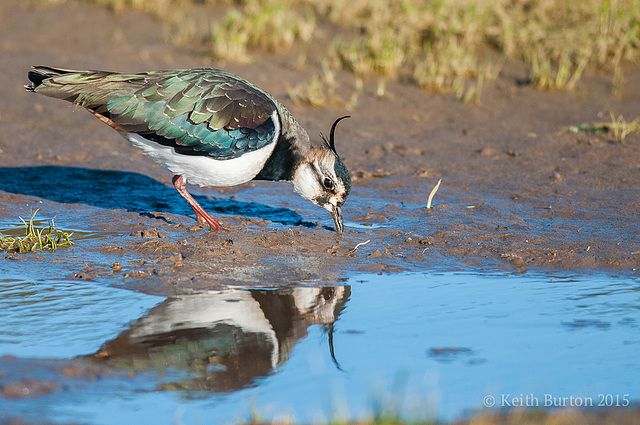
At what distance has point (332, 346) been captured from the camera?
13.5 feet

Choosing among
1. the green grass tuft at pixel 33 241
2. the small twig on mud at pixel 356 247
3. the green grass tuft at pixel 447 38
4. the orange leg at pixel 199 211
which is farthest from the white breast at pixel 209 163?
the green grass tuft at pixel 447 38

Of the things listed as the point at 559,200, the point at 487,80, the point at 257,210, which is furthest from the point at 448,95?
the point at 257,210

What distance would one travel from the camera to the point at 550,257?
5.66 m

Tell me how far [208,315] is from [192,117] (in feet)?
6.56

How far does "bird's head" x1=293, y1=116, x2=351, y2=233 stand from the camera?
6301 mm

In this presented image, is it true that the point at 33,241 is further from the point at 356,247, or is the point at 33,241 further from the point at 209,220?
the point at 356,247

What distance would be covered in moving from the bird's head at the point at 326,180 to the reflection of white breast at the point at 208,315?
1601mm

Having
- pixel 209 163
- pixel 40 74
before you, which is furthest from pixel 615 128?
pixel 40 74

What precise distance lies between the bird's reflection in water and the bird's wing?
1.47 meters

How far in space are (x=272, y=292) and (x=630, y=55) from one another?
23.3ft

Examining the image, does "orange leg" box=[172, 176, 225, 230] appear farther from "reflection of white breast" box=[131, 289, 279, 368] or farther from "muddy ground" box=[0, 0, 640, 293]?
"reflection of white breast" box=[131, 289, 279, 368]

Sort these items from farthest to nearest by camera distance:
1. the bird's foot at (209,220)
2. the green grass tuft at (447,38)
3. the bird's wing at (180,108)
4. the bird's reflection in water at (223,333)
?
1. the green grass tuft at (447,38)
2. the bird's foot at (209,220)
3. the bird's wing at (180,108)
4. the bird's reflection in water at (223,333)

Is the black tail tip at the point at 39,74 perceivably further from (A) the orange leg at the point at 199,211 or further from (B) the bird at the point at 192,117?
(A) the orange leg at the point at 199,211

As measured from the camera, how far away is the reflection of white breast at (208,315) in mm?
4316
